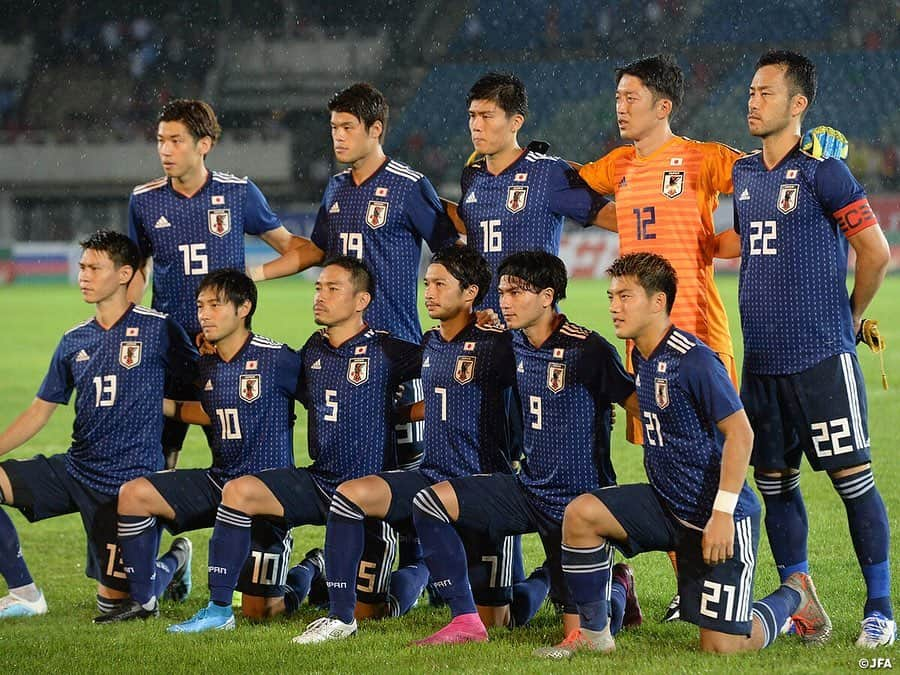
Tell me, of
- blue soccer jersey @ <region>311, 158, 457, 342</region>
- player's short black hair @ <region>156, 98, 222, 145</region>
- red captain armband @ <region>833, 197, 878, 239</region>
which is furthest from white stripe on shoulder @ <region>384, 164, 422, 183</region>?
red captain armband @ <region>833, 197, 878, 239</region>

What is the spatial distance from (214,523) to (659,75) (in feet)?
7.00

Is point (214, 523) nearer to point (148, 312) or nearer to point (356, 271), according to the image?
point (148, 312)

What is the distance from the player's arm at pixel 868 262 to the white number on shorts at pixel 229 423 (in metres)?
2.07

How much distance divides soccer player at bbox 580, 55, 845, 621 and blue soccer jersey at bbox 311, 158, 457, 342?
2.65 ft

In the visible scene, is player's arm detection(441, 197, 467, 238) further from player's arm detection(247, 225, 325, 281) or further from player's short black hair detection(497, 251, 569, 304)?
player's short black hair detection(497, 251, 569, 304)

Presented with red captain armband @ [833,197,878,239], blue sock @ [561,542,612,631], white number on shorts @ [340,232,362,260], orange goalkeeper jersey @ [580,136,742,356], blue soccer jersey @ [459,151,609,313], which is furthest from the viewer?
white number on shorts @ [340,232,362,260]

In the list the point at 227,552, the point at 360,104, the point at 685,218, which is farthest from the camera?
the point at 360,104

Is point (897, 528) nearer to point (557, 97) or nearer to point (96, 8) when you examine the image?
point (557, 97)

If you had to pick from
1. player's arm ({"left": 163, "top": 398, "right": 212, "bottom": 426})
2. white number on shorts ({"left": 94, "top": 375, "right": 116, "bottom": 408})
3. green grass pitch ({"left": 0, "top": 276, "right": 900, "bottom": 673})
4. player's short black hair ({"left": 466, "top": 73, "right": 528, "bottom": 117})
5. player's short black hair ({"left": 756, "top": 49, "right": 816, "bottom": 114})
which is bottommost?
green grass pitch ({"left": 0, "top": 276, "right": 900, "bottom": 673})

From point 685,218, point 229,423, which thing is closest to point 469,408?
point 229,423

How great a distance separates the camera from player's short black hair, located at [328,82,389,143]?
4.94 meters

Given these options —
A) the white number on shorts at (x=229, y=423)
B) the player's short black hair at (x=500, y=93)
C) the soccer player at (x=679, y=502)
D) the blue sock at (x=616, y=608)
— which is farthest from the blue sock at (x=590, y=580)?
the player's short black hair at (x=500, y=93)

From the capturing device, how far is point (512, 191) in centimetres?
484

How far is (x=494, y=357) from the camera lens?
14.5ft
